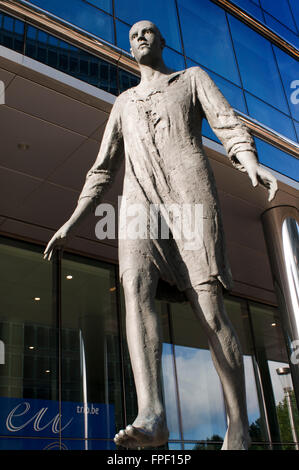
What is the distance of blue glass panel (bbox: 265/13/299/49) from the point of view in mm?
13617

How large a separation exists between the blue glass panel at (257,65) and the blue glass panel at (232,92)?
447 mm

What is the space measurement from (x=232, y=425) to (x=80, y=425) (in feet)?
26.2

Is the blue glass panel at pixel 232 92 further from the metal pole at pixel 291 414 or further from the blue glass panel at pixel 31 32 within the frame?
the metal pole at pixel 291 414

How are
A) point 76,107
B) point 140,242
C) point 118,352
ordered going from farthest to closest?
point 118,352
point 76,107
point 140,242

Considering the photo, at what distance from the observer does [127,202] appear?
10.4 feet

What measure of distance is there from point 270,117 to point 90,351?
643 cm

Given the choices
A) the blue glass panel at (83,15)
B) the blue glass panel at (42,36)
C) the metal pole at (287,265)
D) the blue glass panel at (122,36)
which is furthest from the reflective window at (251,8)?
the blue glass panel at (42,36)

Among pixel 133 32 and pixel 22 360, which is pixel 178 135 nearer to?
pixel 133 32

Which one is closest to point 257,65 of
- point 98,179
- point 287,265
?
point 287,265

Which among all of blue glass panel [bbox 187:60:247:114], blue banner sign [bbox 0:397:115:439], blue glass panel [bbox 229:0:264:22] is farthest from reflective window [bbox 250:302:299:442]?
blue glass panel [bbox 229:0:264:22]

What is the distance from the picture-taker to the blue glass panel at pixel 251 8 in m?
12.5

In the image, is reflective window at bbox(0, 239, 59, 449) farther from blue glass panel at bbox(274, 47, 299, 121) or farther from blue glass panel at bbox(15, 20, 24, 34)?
blue glass panel at bbox(274, 47, 299, 121)
